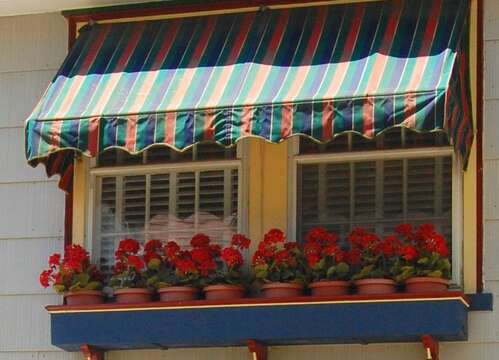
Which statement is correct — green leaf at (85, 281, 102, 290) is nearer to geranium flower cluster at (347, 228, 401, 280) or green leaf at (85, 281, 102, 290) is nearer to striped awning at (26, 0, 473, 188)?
striped awning at (26, 0, 473, 188)

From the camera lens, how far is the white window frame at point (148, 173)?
10.3 meters

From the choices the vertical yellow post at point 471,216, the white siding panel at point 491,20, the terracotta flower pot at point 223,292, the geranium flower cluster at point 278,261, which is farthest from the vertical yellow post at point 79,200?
the white siding panel at point 491,20

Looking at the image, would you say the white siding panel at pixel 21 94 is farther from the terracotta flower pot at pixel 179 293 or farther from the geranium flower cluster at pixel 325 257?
the geranium flower cluster at pixel 325 257

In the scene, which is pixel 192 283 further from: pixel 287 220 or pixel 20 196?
pixel 20 196

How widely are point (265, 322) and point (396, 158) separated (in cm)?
145

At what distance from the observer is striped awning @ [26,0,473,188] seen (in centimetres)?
929

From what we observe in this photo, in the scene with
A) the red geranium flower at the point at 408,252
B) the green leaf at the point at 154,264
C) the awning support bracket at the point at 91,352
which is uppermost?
the red geranium flower at the point at 408,252

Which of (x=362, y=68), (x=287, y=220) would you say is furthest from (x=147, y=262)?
(x=362, y=68)

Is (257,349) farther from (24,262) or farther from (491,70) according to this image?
(491,70)

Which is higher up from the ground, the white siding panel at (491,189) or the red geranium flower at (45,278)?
the white siding panel at (491,189)

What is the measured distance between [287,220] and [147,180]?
3.60 ft

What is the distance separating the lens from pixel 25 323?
10680 millimetres

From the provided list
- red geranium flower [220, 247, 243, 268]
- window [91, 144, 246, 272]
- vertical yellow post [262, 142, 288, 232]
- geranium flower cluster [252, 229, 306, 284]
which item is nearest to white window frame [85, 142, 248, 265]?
window [91, 144, 246, 272]

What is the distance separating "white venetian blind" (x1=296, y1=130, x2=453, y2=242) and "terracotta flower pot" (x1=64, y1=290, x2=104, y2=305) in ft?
4.72
